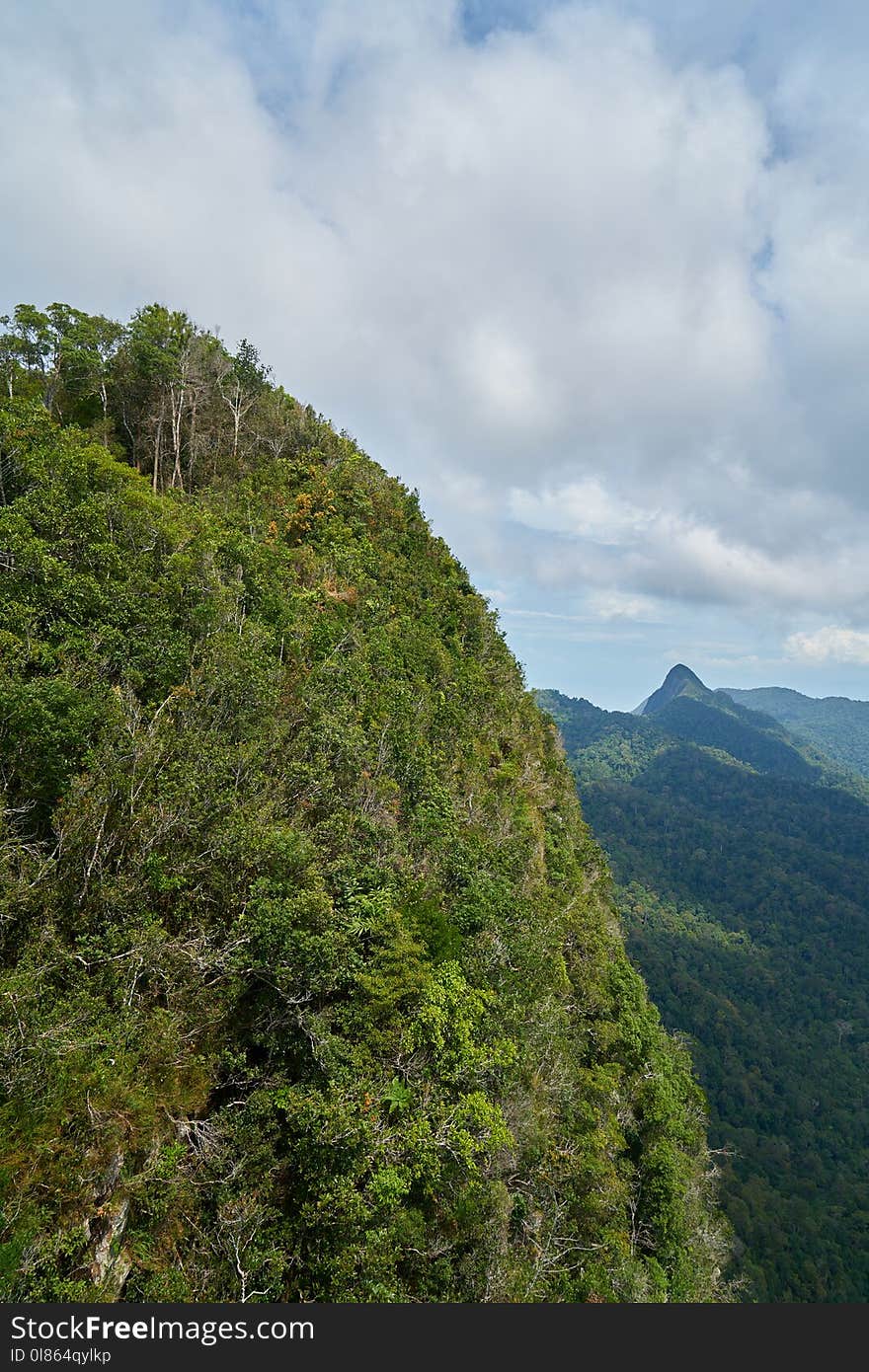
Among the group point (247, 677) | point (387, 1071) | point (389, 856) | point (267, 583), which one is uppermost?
point (267, 583)

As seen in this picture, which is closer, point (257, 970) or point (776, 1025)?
point (257, 970)

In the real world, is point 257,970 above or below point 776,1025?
above

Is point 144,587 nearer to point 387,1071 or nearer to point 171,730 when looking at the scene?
point 171,730

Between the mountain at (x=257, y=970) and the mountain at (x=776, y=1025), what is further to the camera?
the mountain at (x=776, y=1025)

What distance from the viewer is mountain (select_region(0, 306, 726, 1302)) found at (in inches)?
408

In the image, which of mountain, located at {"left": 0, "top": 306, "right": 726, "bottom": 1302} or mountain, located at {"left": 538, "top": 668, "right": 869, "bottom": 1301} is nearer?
mountain, located at {"left": 0, "top": 306, "right": 726, "bottom": 1302}

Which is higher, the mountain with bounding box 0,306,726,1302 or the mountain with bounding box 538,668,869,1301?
the mountain with bounding box 0,306,726,1302

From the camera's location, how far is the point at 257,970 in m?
13.2

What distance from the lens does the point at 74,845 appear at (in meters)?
12.0

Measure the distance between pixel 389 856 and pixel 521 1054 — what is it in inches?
295

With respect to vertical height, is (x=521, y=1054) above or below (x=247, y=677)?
below

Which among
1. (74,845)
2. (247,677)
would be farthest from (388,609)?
(74,845)

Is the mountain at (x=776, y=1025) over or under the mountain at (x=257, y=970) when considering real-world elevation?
under

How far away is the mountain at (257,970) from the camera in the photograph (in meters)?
10.4
